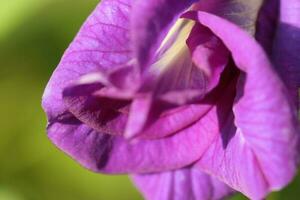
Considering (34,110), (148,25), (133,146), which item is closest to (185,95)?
(148,25)

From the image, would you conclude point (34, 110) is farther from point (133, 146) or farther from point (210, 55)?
point (210, 55)

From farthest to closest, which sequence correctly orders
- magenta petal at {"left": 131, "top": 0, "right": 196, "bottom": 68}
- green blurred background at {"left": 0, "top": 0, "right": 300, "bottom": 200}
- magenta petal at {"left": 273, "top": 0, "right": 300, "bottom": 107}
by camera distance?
green blurred background at {"left": 0, "top": 0, "right": 300, "bottom": 200}
magenta petal at {"left": 273, "top": 0, "right": 300, "bottom": 107}
magenta petal at {"left": 131, "top": 0, "right": 196, "bottom": 68}

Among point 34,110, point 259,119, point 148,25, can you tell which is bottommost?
point 34,110

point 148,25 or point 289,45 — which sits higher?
point 148,25

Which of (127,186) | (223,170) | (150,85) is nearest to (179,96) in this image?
(150,85)

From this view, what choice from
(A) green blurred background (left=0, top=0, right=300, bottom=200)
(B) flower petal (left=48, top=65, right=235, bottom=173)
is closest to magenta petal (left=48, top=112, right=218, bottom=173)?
(B) flower petal (left=48, top=65, right=235, bottom=173)

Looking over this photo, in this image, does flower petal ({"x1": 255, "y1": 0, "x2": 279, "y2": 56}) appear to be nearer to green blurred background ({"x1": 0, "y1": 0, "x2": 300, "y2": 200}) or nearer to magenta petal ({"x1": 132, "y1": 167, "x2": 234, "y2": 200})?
magenta petal ({"x1": 132, "y1": 167, "x2": 234, "y2": 200})
